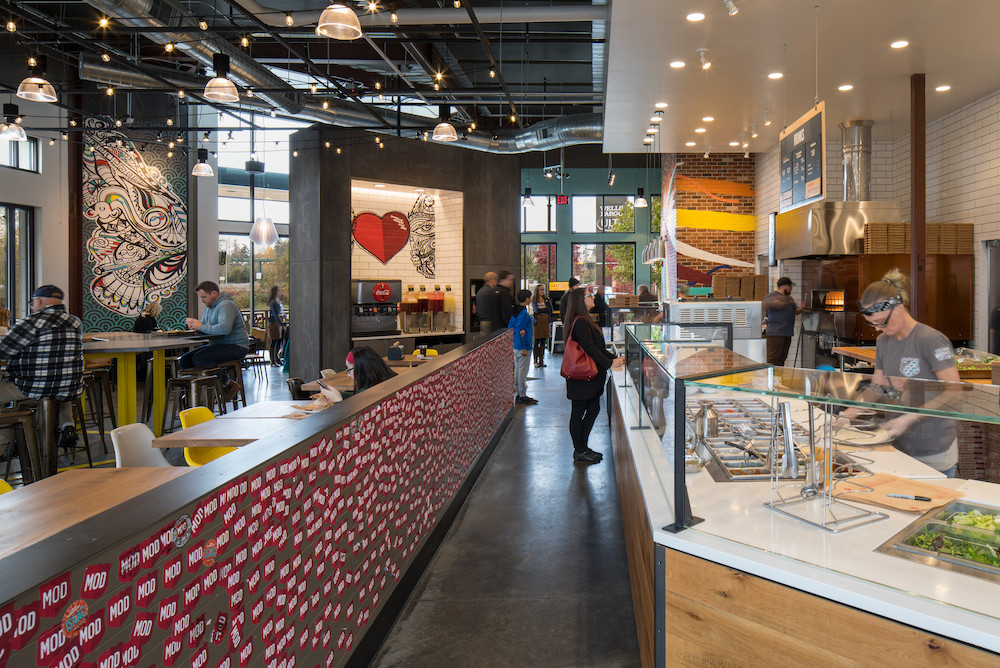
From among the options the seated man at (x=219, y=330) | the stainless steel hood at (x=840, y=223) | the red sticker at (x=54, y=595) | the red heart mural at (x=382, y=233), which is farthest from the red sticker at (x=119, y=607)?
the red heart mural at (x=382, y=233)

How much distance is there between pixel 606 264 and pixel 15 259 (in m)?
14.5

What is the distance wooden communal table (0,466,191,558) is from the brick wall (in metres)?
10.3

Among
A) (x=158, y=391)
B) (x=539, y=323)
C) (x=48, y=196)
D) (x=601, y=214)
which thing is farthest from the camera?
(x=601, y=214)

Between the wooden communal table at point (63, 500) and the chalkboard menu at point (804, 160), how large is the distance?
6.00m

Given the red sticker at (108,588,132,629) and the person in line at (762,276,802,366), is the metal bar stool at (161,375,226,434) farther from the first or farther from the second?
→ the person in line at (762,276,802,366)

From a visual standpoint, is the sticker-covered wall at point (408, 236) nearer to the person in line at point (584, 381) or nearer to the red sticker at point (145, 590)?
the person in line at point (584, 381)

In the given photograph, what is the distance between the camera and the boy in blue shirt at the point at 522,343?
9.03 meters

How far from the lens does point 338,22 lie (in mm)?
4621

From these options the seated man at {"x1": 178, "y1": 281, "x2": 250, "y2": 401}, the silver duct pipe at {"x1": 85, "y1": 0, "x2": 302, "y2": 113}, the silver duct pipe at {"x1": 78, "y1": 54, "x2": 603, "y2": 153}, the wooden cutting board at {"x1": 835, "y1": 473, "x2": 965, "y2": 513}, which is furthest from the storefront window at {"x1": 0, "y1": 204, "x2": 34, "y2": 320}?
the wooden cutting board at {"x1": 835, "y1": 473, "x2": 965, "y2": 513}

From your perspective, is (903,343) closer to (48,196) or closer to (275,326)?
(48,196)

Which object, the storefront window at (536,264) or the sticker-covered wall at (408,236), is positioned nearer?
the sticker-covered wall at (408,236)

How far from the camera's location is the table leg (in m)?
7.18

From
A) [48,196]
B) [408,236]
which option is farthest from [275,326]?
[48,196]

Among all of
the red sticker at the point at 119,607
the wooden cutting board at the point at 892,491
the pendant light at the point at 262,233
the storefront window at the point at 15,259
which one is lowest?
the wooden cutting board at the point at 892,491
